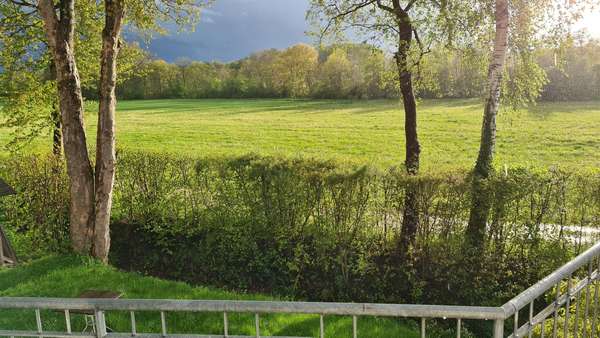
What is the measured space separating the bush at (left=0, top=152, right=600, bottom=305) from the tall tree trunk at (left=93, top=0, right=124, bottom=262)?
4.86 feet

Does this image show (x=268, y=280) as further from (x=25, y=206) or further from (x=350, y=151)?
(x=350, y=151)

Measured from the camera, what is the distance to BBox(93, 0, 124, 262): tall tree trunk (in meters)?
8.27

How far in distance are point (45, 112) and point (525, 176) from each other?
1230 cm

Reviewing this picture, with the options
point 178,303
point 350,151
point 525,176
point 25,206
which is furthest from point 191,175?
point 350,151

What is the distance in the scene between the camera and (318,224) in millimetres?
8930

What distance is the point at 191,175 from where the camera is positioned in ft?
33.3

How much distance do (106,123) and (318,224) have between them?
13.8 ft

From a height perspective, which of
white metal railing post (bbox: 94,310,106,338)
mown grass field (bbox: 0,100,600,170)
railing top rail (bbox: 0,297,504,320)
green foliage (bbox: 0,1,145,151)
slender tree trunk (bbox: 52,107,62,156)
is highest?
green foliage (bbox: 0,1,145,151)

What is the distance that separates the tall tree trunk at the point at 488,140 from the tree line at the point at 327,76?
1.16 metres

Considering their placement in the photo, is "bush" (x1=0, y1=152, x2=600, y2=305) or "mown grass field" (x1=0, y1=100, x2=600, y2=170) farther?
"mown grass field" (x1=0, y1=100, x2=600, y2=170)

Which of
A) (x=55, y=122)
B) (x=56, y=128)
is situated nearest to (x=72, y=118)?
(x=55, y=122)

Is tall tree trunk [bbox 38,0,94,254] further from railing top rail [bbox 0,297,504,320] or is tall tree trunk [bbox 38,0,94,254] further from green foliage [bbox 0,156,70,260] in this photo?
railing top rail [bbox 0,297,504,320]

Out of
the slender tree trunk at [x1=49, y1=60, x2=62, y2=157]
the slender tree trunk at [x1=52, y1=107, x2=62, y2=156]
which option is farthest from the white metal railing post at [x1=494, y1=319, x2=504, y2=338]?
the slender tree trunk at [x1=52, y1=107, x2=62, y2=156]

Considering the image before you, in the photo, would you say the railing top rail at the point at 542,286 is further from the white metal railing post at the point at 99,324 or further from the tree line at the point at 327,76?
the tree line at the point at 327,76
